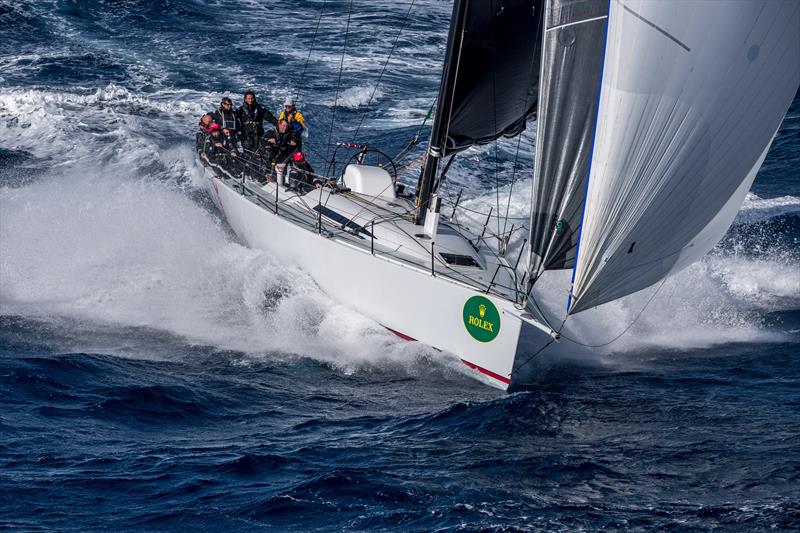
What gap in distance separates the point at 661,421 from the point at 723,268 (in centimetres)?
576

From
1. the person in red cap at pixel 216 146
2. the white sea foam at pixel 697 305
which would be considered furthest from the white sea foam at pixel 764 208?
the person in red cap at pixel 216 146

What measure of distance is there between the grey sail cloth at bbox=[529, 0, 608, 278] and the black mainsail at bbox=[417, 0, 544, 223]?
6.58 ft

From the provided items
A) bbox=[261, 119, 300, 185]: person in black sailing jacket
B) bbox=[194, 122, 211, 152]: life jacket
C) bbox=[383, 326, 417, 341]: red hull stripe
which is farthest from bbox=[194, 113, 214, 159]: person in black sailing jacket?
bbox=[383, 326, 417, 341]: red hull stripe

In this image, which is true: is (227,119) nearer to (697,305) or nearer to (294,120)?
(294,120)

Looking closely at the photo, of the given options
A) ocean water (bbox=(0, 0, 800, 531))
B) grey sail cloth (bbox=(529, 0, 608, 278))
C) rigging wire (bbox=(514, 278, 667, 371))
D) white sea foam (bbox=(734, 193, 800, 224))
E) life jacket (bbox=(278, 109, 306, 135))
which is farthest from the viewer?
white sea foam (bbox=(734, 193, 800, 224))

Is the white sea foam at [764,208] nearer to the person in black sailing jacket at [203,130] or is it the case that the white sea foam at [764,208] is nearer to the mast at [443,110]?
the mast at [443,110]

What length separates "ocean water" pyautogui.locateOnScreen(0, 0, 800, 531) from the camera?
27.9 ft

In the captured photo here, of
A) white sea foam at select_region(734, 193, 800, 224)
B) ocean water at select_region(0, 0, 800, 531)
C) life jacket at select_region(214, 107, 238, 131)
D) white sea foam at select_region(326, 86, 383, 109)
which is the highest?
white sea foam at select_region(326, 86, 383, 109)

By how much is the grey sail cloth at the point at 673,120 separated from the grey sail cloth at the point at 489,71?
3415 mm

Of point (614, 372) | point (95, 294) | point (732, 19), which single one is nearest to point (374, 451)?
point (614, 372)

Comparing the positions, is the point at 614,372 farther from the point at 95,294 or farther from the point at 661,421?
the point at 95,294

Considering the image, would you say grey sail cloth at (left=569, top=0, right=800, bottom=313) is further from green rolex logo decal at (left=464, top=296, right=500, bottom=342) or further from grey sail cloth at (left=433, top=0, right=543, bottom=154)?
grey sail cloth at (left=433, top=0, right=543, bottom=154)

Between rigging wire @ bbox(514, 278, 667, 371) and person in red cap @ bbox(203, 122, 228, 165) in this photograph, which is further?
person in red cap @ bbox(203, 122, 228, 165)

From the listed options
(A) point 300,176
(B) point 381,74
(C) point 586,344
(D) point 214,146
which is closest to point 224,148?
(D) point 214,146
